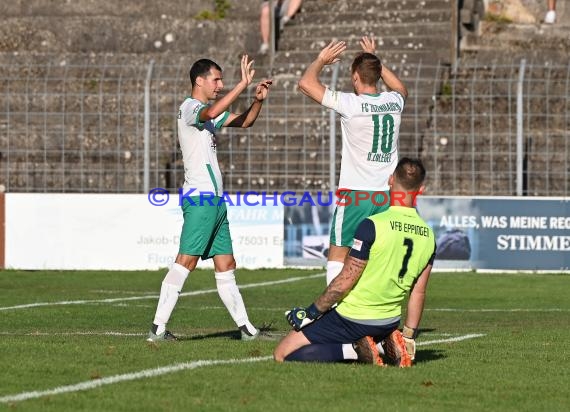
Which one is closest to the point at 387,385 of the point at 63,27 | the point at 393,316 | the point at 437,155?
the point at 393,316

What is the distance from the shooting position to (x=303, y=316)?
9.57 metres

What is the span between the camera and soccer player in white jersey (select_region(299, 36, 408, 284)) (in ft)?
36.1

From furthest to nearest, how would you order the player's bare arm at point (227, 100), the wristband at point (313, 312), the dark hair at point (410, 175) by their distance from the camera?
the player's bare arm at point (227, 100) < the wristband at point (313, 312) < the dark hair at point (410, 175)

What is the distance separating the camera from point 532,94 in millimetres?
22047

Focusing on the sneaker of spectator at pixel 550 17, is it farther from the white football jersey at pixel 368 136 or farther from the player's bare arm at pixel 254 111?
the white football jersey at pixel 368 136

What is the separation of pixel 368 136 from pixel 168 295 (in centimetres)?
203

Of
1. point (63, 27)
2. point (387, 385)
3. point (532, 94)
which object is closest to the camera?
point (387, 385)

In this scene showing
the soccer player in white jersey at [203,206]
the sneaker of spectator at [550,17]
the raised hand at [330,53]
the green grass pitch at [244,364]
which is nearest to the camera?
the green grass pitch at [244,364]

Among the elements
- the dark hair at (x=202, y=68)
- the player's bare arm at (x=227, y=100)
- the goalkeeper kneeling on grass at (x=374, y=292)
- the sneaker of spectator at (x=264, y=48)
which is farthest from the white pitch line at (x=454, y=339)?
the sneaker of spectator at (x=264, y=48)

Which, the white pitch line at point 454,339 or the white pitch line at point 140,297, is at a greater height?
the white pitch line at point 454,339

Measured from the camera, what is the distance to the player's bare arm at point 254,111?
37.8 ft

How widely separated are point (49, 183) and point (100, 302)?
→ 24.3ft

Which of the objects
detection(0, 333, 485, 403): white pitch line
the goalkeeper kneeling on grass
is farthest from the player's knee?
detection(0, 333, 485, 403): white pitch line

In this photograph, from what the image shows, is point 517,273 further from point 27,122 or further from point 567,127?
point 27,122
